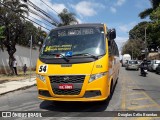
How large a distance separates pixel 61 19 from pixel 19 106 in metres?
35.1

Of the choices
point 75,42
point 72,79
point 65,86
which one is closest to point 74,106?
point 65,86

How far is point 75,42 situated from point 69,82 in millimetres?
1607

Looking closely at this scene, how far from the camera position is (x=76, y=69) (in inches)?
334

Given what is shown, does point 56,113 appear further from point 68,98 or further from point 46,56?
point 46,56

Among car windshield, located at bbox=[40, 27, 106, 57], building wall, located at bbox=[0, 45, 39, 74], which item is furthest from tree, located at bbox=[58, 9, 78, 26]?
car windshield, located at bbox=[40, 27, 106, 57]

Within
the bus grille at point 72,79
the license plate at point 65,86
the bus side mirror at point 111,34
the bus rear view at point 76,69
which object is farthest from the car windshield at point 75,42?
the license plate at point 65,86

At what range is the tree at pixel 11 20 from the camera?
23594 mm

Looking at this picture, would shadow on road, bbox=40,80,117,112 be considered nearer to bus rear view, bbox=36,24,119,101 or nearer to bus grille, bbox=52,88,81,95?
bus rear view, bbox=36,24,119,101

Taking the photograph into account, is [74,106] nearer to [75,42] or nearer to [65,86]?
[65,86]

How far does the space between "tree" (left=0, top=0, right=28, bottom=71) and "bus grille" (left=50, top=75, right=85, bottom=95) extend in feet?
52.7

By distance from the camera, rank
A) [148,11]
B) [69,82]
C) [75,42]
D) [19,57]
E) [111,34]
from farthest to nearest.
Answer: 1. [148,11]
2. [19,57]
3. [111,34]
4. [75,42]
5. [69,82]

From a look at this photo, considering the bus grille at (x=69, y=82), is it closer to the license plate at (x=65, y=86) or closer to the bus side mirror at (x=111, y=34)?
the license plate at (x=65, y=86)

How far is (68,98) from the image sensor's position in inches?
336

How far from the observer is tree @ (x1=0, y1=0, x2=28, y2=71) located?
2359cm
